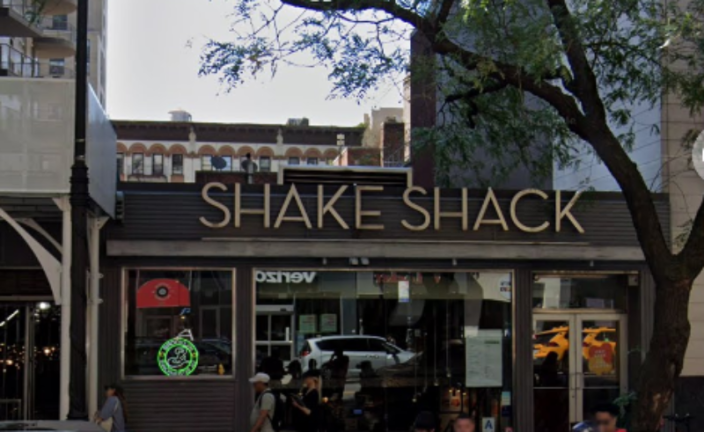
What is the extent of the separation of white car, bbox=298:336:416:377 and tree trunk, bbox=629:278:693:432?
209 inches

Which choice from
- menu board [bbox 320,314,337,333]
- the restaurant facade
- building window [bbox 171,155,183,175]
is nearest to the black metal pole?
the restaurant facade

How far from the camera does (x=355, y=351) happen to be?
15352 millimetres

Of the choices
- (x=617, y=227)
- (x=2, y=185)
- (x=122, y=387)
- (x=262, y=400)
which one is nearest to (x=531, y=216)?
(x=617, y=227)

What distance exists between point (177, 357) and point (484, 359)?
4978 mm

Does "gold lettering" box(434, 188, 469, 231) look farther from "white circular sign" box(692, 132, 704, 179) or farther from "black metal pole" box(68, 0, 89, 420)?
"black metal pole" box(68, 0, 89, 420)

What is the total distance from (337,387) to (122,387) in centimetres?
339

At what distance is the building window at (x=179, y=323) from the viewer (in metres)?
14.7

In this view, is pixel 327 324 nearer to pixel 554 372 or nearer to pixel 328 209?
pixel 328 209

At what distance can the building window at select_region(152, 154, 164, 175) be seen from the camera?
2785 inches

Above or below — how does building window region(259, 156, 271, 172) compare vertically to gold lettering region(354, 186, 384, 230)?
above

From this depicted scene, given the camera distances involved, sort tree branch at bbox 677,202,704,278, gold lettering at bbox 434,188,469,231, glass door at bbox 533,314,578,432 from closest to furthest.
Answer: tree branch at bbox 677,202,704,278
gold lettering at bbox 434,188,469,231
glass door at bbox 533,314,578,432

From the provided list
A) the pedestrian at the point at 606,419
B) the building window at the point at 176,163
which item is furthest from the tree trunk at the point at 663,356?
the building window at the point at 176,163

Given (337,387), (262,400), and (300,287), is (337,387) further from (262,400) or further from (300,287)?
(262,400)

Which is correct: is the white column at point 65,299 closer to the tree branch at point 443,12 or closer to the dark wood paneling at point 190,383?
the dark wood paneling at point 190,383
